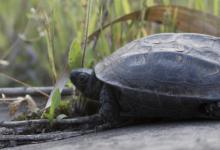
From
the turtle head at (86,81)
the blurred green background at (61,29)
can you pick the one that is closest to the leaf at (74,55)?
the blurred green background at (61,29)

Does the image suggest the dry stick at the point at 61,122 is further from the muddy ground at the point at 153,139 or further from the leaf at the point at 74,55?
the leaf at the point at 74,55

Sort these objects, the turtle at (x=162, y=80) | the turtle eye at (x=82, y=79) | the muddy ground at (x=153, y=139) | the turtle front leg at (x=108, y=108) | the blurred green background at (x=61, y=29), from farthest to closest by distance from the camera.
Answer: the blurred green background at (x=61, y=29)
the turtle eye at (x=82, y=79)
the turtle front leg at (x=108, y=108)
the turtle at (x=162, y=80)
the muddy ground at (x=153, y=139)

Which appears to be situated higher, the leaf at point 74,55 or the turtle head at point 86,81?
the leaf at point 74,55

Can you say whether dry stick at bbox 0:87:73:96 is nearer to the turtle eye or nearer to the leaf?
the leaf

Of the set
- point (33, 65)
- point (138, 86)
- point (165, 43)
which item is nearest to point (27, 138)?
point (138, 86)

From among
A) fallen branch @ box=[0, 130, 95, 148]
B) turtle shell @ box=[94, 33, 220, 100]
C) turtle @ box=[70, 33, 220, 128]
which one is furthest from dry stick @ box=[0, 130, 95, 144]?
turtle shell @ box=[94, 33, 220, 100]

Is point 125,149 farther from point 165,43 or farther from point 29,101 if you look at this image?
point 29,101

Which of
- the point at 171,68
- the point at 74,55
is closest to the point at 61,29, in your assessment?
the point at 74,55
